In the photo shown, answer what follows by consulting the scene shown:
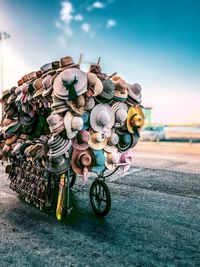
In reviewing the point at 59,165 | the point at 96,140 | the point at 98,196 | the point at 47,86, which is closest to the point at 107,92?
the point at 96,140

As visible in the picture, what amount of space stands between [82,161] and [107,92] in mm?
1299

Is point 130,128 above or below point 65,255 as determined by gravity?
above

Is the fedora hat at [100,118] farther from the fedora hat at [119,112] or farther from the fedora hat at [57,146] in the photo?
the fedora hat at [57,146]

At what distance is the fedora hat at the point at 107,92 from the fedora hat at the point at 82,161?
3.16 feet

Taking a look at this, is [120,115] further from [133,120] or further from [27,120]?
[27,120]

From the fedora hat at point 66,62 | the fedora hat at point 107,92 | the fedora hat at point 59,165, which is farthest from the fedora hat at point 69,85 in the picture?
the fedora hat at point 59,165

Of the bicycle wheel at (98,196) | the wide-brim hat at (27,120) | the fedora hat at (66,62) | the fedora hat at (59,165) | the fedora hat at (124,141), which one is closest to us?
the fedora hat at (59,165)

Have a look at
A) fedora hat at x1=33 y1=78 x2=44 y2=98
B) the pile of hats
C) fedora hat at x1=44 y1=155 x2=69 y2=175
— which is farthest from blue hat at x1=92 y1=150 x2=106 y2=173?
fedora hat at x1=33 y1=78 x2=44 y2=98

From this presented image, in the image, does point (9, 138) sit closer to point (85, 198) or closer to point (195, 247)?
point (85, 198)

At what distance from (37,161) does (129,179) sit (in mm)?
4200

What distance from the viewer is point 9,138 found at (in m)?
6.85

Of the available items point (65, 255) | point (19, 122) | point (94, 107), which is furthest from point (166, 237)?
point (19, 122)

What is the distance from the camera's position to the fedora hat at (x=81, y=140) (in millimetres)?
4996

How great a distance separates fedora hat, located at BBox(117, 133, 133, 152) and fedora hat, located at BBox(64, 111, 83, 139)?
3.96 ft
